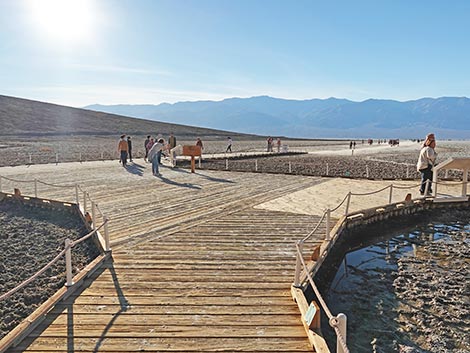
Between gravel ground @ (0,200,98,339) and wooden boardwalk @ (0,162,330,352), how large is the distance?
975 mm

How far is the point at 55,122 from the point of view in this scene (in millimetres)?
84438

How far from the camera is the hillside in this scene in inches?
2882

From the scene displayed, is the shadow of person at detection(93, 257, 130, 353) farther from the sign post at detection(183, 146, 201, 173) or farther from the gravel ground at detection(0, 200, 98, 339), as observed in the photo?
the sign post at detection(183, 146, 201, 173)

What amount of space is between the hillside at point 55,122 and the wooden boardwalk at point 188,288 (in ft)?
223

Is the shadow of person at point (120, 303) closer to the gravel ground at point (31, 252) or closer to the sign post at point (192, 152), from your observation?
the gravel ground at point (31, 252)

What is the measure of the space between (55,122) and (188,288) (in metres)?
89.9

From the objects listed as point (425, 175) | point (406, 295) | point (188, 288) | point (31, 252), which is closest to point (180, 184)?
point (31, 252)

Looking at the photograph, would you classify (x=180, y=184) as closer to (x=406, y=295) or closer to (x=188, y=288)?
(x=188, y=288)

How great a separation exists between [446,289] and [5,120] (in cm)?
8618

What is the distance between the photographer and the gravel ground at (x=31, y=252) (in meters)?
6.06

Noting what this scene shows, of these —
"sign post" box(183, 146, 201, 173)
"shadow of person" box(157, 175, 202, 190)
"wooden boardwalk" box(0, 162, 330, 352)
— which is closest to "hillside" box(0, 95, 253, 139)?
"sign post" box(183, 146, 201, 173)

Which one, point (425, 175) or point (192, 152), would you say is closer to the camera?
point (425, 175)

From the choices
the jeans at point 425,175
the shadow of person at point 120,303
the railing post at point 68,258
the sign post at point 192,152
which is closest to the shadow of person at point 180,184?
the sign post at point 192,152

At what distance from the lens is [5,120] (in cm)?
7544
